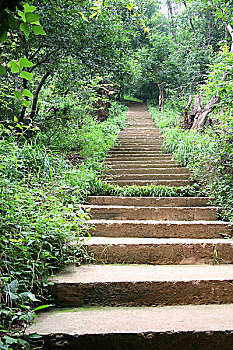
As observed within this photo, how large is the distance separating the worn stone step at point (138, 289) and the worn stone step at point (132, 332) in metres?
0.15

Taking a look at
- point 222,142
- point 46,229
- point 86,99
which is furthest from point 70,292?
point 86,99

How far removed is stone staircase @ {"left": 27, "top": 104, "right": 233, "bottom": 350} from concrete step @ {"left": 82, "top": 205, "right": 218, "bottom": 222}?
31mm

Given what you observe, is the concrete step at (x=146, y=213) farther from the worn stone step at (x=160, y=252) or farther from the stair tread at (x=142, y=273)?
the stair tread at (x=142, y=273)

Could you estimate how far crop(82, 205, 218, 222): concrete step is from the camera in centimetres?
282

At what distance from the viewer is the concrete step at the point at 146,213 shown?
282 centimetres

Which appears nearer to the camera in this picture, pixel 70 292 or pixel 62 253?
pixel 70 292

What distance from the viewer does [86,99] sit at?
17.4 feet

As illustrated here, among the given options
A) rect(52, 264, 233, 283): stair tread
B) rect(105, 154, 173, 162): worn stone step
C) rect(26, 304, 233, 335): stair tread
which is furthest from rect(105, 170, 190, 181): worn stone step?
rect(26, 304, 233, 335): stair tread

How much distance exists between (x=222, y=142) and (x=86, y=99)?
117 inches

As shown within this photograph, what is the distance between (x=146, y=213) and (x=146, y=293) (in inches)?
50.5

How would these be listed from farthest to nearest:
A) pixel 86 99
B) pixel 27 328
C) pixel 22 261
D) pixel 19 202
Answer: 1. pixel 86 99
2. pixel 19 202
3. pixel 22 261
4. pixel 27 328

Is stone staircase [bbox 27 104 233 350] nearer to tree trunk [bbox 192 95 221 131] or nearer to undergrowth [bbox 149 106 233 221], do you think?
undergrowth [bbox 149 106 233 221]

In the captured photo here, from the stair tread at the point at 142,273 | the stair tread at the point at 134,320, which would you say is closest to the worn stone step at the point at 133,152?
the stair tread at the point at 142,273

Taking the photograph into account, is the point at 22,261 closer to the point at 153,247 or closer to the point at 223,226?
the point at 153,247
